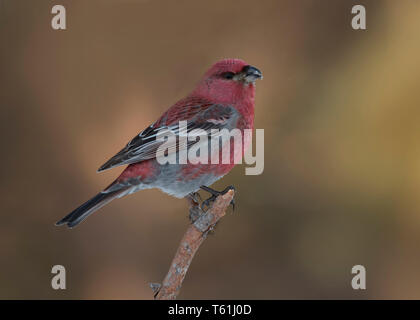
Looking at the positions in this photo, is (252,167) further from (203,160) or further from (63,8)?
(63,8)

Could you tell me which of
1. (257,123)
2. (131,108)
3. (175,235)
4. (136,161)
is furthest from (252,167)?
(136,161)

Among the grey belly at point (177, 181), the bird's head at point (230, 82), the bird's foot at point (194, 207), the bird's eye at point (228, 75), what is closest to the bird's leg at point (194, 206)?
the bird's foot at point (194, 207)

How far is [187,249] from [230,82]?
1349 millimetres

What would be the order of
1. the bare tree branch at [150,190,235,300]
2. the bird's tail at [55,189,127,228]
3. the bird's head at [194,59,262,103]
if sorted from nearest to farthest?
1. the bare tree branch at [150,190,235,300]
2. the bird's tail at [55,189,127,228]
3. the bird's head at [194,59,262,103]

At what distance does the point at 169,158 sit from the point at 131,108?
183 cm

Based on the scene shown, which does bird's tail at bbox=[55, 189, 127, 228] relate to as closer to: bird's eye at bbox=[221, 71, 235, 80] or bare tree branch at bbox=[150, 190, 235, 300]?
bare tree branch at bbox=[150, 190, 235, 300]

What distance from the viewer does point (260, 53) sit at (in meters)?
5.55

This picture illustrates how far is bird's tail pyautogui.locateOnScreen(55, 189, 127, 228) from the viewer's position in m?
3.44

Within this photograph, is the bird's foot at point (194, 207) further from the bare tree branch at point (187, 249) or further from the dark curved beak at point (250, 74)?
the dark curved beak at point (250, 74)

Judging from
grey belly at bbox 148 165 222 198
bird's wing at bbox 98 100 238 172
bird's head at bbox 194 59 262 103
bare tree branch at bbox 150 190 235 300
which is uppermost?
bird's head at bbox 194 59 262 103

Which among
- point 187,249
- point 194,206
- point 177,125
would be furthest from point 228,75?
point 187,249

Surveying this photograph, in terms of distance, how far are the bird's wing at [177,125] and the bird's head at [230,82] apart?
9cm

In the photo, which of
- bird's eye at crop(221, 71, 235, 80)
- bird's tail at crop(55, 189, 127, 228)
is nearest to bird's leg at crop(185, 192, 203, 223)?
bird's tail at crop(55, 189, 127, 228)

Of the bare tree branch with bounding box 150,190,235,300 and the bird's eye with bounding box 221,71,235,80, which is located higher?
the bird's eye with bounding box 221,71,235,80
